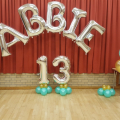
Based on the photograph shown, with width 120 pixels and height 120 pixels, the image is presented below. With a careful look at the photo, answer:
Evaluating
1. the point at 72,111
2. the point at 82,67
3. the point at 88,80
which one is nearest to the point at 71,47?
the point at 82,67

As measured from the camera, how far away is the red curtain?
360 cm

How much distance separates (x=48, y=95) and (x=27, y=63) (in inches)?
36.8

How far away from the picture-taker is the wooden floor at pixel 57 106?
2.51 m

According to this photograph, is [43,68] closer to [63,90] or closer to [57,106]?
[63,90]

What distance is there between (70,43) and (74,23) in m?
0.51

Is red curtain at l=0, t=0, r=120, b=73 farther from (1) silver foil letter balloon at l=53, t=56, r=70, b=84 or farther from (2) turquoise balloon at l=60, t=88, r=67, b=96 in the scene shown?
(2) turquoise balloon at l=60, t=88, r=67, b=96

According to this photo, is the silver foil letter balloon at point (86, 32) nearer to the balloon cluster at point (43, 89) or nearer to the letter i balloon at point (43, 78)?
the letter i balloon at point (43, 78)

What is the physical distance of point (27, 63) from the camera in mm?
3750

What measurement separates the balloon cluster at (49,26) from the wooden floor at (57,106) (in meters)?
1.04

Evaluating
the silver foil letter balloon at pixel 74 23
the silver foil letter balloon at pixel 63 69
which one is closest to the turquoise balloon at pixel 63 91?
the silver foil letter balloon at pixel 63 69

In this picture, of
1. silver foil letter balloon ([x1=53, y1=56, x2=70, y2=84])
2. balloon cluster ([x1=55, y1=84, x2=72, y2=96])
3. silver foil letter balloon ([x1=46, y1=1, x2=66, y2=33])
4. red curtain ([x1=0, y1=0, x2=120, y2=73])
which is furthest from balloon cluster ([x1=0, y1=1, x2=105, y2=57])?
balloon cluster ([x1=55, y1=84, x2=72, y2=96])

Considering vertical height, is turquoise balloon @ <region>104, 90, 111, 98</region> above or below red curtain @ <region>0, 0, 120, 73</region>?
below

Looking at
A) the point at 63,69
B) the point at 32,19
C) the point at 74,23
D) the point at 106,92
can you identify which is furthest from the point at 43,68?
the point at 106,92

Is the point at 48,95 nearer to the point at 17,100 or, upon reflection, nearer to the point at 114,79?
the point at 17,100
